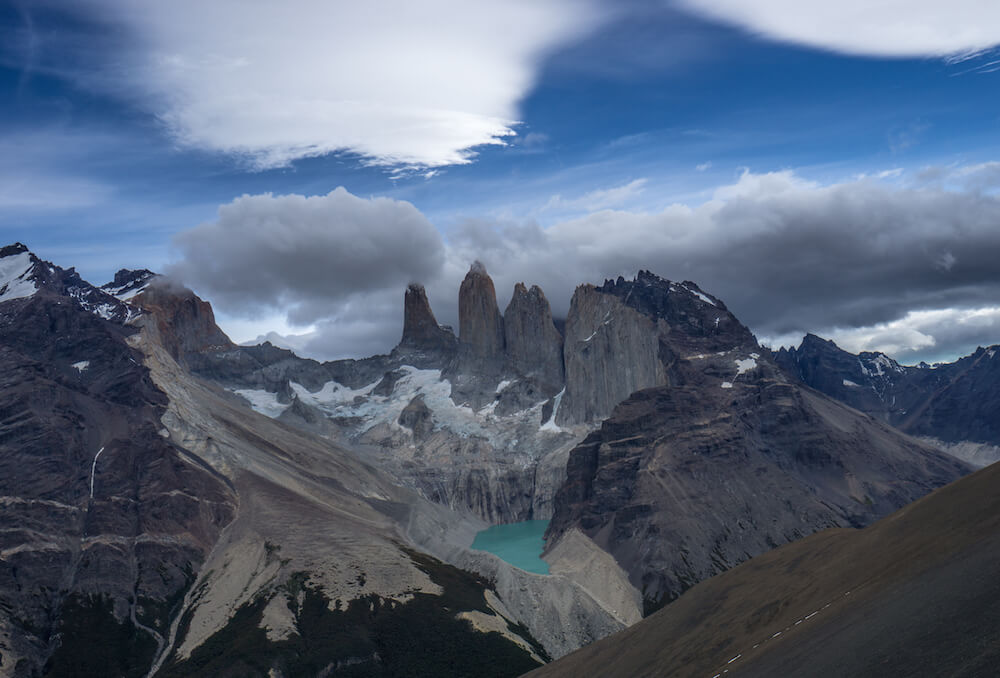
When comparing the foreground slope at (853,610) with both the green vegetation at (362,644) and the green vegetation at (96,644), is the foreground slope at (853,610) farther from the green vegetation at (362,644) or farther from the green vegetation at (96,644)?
the green vegetation at (96,644)

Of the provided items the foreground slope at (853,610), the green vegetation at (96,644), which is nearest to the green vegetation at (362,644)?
the green vegetation at (96,644)

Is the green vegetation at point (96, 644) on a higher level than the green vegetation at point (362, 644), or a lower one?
higher

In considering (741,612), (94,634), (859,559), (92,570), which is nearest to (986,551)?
(859,559)

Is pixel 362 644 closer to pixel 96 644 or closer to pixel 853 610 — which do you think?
pixel 96 644

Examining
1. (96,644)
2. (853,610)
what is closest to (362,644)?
(96,644)

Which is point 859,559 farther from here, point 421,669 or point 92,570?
point 92,570
